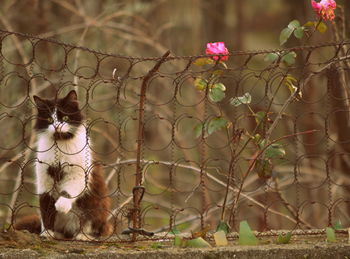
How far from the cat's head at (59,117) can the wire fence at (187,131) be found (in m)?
0.10

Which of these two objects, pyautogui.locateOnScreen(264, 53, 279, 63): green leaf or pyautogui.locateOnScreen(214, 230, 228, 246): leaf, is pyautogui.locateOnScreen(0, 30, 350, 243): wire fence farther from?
pyautogui.locateOnScreen(214, 230, 228, 246): leaf

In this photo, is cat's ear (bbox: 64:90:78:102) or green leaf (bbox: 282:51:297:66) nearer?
green leaf (bbox: 282:51:297:66)

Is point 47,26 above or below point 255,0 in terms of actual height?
below

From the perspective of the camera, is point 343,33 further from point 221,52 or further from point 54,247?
point 54,247

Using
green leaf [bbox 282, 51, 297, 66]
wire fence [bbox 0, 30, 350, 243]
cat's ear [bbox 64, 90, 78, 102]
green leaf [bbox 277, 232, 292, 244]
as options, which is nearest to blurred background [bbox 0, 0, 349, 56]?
wire fence [bbox 0, 30, 350, 243]

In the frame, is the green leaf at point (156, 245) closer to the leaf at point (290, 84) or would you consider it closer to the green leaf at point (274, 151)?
the green leaf at point (274, 151)

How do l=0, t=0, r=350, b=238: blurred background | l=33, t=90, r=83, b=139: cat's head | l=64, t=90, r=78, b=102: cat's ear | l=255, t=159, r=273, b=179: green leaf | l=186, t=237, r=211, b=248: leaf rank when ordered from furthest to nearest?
1. l=0, t=0, r=350, b=238: blurred background
2. l=64, t=90, r=78, b=102: cat's ear
3. l=33, t=90, r=83, b=139: cat's head
4. l=255, t=159, r=273, b=179: green leaf
5. l=186, t=237, r=211, b=248: leaf

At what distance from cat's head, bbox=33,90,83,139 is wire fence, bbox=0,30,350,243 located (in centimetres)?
10

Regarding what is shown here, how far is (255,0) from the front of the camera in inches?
477

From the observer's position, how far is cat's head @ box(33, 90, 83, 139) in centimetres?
403

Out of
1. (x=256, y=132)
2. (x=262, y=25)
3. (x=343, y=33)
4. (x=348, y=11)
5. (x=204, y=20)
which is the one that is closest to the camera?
(x=256, y=132)

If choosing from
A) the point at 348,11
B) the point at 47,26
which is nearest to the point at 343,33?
the point at 348,11

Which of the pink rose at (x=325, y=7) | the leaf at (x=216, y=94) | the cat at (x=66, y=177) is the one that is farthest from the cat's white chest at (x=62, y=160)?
the pink rose at (x=325, y=7)

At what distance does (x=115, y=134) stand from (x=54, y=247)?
4647 millimetres
